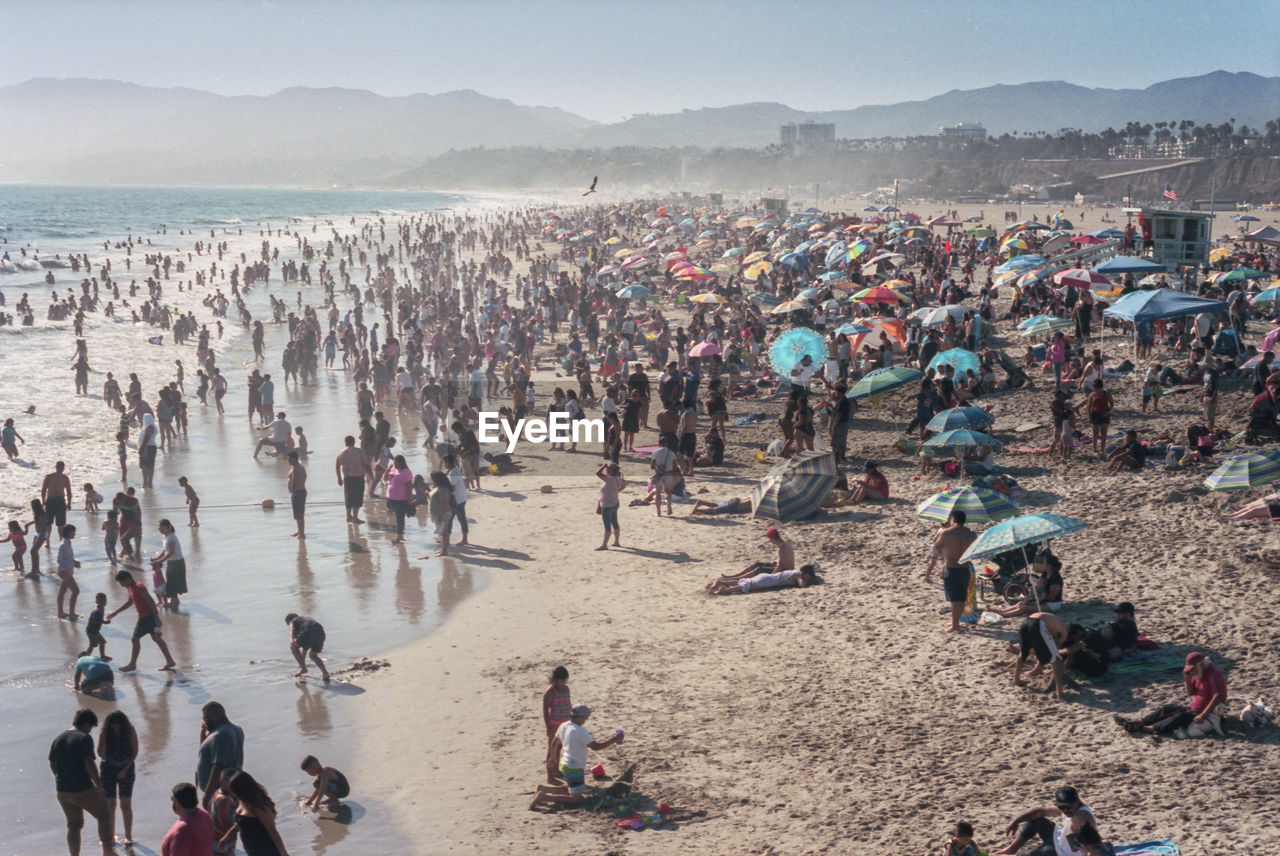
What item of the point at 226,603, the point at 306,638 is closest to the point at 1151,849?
the point at 306,638

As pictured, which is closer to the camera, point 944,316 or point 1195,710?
point 1195,710

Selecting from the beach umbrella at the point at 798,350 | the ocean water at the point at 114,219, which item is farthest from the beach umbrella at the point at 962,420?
the ocean water at the point at 114,219

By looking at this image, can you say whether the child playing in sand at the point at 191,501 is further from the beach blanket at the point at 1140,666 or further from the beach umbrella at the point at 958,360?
the beach umbrella at the point at 958,360

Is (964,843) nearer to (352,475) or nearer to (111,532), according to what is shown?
(352,475)

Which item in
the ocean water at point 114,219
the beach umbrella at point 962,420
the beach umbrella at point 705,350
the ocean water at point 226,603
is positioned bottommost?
the ocean water at point 226,603

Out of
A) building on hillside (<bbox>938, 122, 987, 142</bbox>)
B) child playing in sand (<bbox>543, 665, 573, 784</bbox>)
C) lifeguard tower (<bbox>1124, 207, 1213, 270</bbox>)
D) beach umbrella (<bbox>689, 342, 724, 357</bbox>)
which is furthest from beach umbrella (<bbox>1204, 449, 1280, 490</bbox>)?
building on hillside (<bbox>938, 122, 987, 142</bbox>)

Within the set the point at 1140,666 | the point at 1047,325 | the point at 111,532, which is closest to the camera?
the point at 1140,666
